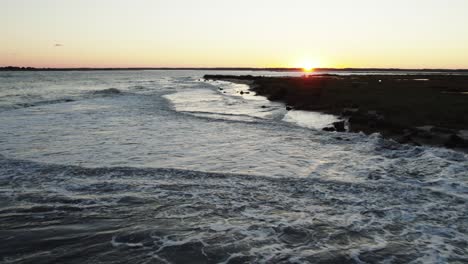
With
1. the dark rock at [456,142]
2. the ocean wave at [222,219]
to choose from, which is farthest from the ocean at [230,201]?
the dark rock at [456,142]

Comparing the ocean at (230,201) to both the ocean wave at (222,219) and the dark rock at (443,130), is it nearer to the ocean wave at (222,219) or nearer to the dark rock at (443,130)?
the ocean wave at (222,219)

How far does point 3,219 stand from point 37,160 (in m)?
6.23

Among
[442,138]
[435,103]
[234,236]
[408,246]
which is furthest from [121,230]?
[435,103]

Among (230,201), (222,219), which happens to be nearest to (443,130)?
(230,201)

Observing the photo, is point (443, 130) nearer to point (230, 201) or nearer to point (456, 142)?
point (456, 142)

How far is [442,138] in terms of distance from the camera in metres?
18.0

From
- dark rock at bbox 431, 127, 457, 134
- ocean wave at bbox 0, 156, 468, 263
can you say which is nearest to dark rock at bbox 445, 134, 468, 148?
dark rock at bbox 431, 127, 457, 134

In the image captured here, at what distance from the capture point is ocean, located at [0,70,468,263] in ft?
24.0

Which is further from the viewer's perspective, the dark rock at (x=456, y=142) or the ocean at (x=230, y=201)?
the dark rock at (x=456, y=142)

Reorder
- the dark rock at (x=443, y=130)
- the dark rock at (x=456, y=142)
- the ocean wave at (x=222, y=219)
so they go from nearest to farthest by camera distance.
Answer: the ocean wave at (x=222, y=219) → the dark rock at (x=456, y=142) → the dark rock at (x=443, y=130)

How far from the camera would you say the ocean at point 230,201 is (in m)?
7.31

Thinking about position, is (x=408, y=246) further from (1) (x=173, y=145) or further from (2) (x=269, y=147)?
(1) (x=173, y=145)

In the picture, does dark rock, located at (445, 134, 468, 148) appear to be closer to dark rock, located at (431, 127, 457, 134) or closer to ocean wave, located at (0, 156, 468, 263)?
dark rock, located at (431, 127, 457, 134)

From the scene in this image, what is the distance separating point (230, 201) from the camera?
33.2ft
